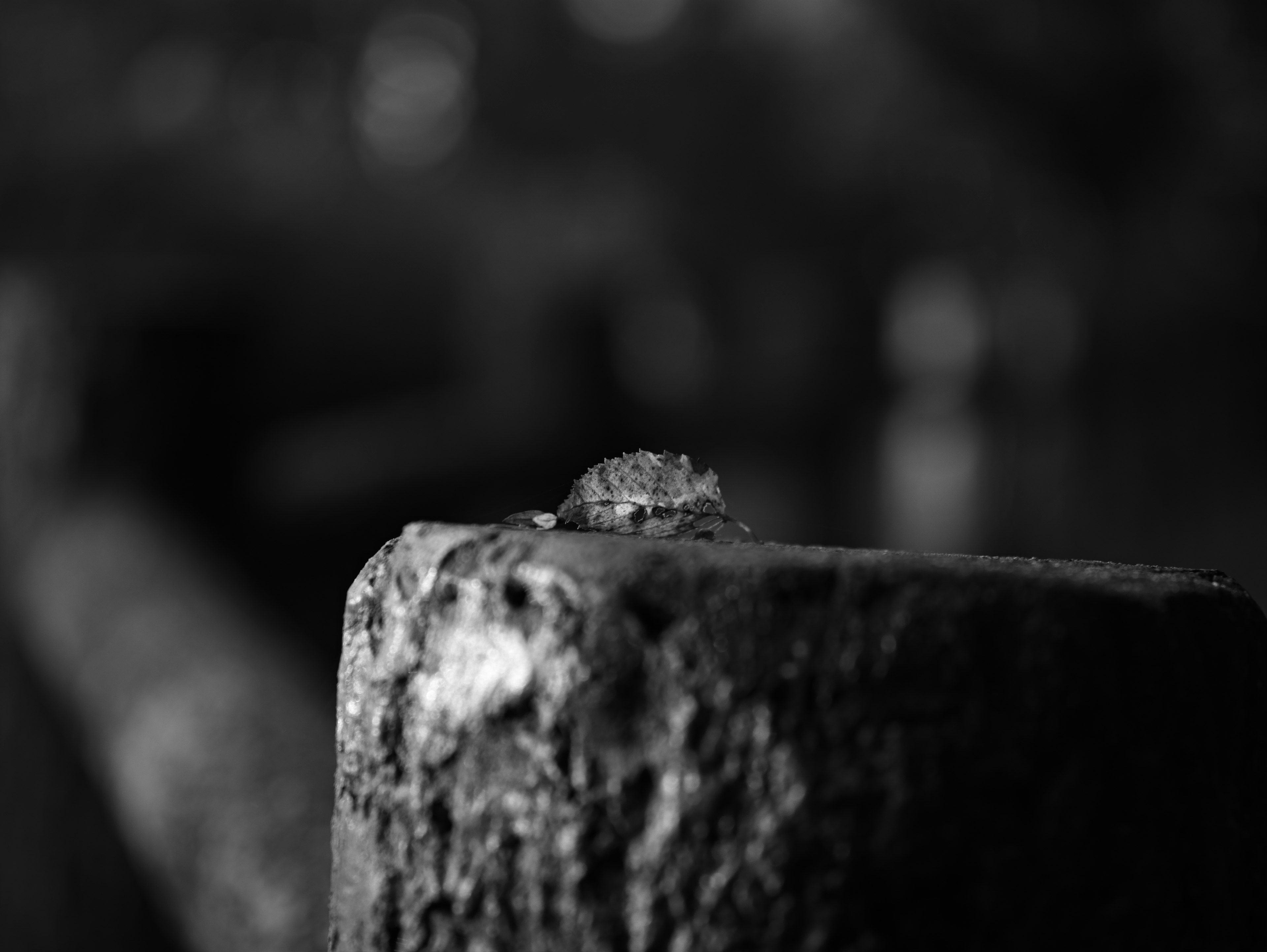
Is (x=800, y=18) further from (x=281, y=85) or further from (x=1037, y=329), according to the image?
(x=281, y=85)

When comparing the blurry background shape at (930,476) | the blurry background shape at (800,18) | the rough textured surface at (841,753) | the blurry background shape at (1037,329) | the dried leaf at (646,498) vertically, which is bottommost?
the blurry background shape at (930,476)

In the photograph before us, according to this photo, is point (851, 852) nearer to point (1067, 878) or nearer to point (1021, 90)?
point (1067, 878)

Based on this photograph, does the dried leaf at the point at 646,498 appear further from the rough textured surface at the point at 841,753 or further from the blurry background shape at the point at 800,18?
the blurry background shape at the point at 800,18

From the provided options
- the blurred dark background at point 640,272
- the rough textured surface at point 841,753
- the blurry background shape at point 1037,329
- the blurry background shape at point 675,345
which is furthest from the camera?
the blurry background shape at point 675,345

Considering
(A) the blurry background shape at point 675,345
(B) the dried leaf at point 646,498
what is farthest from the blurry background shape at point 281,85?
(B) the dried leaf at point 646,498

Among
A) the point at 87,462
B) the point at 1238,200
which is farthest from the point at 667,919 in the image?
the point at 1238,200

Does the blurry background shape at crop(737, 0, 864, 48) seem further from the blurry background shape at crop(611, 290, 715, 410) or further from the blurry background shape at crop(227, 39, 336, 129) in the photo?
the blurry background shape at crop(227, 39, 336, 129)
